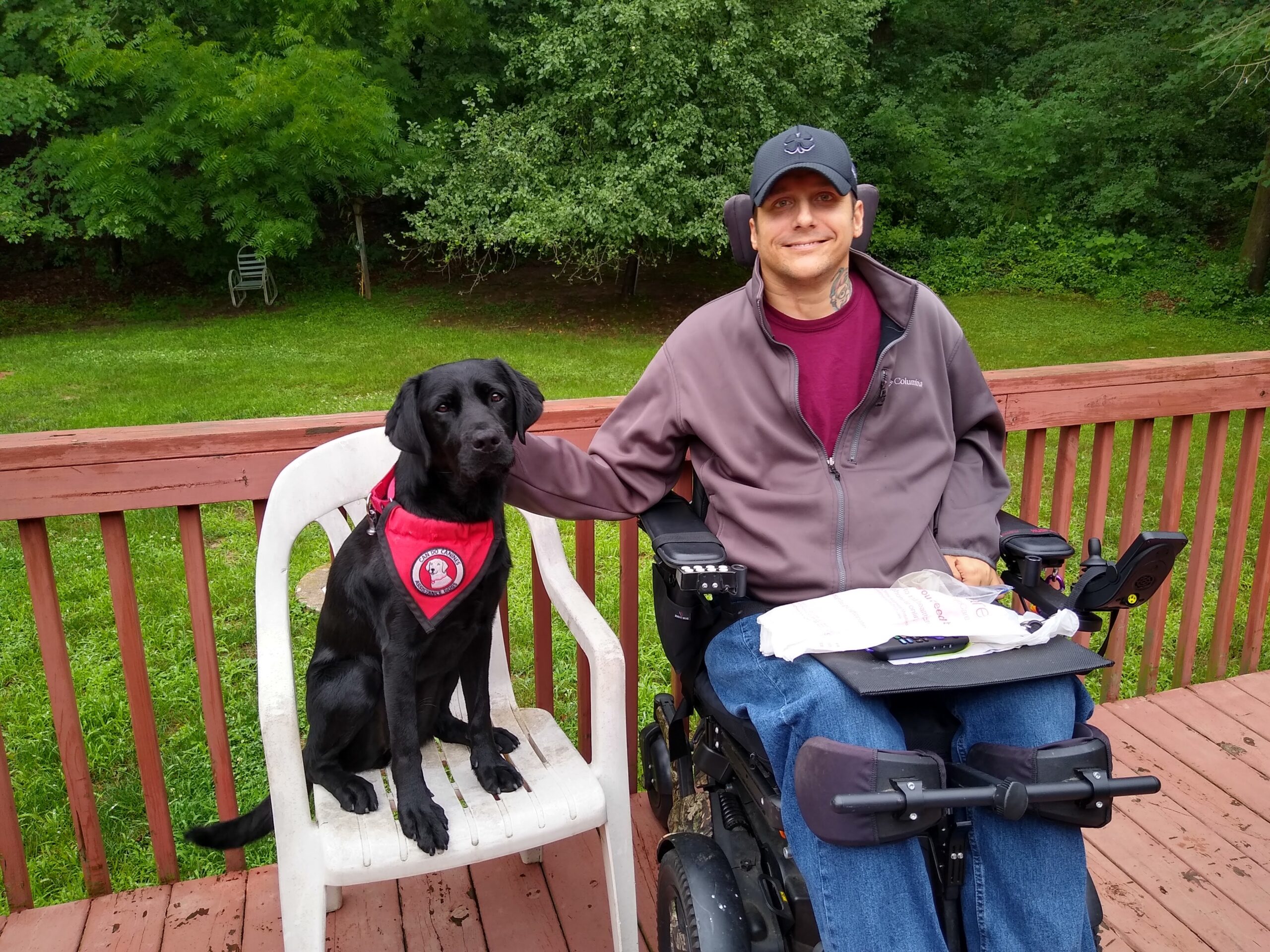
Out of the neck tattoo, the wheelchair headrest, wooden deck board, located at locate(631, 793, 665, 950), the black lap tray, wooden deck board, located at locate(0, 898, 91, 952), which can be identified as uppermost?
the wheelchair headrest

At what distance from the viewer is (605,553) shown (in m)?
4.84

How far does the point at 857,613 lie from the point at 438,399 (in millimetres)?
796

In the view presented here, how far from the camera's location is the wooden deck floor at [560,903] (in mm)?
2000

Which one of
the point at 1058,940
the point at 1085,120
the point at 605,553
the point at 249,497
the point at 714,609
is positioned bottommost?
the point at 605,553

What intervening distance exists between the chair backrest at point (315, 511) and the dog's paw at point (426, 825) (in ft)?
1.07

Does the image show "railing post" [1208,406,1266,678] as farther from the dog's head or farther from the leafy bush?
the leafy bush

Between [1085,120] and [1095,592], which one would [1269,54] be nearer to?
[1085,120]

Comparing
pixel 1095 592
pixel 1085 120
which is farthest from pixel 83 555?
pixel 1085 120

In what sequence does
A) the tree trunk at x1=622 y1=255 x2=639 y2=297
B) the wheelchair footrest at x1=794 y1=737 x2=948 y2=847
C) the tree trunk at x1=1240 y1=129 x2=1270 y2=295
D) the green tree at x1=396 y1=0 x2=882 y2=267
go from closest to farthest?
the wheelchair footrest at x1=794 y1=737 x2=948 y2=847 < the green tree at x1=396 y1=0 x2=882 y2=267 < the tree trunk at x1=1240 y1=129 x2=1270 y2=295 < the tree trunk at x1=622 y1=255 x2=639 y2=297

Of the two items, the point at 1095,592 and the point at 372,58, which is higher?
the point at 372,58

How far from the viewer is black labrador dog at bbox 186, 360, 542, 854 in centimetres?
171

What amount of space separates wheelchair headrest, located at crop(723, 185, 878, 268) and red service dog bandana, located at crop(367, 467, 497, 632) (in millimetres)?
789

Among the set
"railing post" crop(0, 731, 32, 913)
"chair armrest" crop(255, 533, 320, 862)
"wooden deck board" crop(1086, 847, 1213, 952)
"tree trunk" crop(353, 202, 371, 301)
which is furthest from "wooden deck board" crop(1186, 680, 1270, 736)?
"tree trunk" crop(353, 202, 371, 301)

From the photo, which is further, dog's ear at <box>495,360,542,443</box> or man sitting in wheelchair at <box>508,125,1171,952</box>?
dog's ear at <box>495,360,542,443</box>
